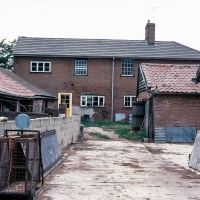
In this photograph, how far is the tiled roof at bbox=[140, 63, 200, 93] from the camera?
2161cm

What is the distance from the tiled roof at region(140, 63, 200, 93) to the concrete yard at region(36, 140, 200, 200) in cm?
720

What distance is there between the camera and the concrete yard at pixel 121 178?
797 cm

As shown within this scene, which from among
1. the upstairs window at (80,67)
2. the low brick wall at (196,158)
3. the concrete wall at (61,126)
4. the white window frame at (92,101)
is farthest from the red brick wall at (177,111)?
the upstairs window at (80,67)

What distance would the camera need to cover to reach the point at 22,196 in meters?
6.90

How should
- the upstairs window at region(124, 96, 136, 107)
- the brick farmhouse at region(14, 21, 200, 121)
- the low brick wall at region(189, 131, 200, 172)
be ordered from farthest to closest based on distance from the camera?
the upstairs window at region(124, 96, 136, 107) < the brick farmhouse at region(14, 21, 200, 121) < the low brick wall at region(189, 131, 200, 172)

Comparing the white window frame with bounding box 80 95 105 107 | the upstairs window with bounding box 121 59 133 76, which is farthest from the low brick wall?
the upstairs window with bounding box 121 59 133 76

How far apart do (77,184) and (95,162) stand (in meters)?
3.82

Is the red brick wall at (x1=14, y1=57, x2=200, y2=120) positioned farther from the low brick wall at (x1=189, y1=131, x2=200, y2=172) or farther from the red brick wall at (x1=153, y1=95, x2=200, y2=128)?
the low brick wall at (x1=189, y1=131, x2=200, y2=172)

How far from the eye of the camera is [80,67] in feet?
118

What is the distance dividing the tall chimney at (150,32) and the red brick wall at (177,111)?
1759 cm

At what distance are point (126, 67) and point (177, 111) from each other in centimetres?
1530

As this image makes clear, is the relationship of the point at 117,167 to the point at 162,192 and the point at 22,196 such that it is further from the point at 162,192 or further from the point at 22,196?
the point at 22,196

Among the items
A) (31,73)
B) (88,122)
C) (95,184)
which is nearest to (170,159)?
(95,184)

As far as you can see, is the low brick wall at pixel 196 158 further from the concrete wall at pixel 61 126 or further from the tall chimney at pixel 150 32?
the tall chimney at pixel 150 32
